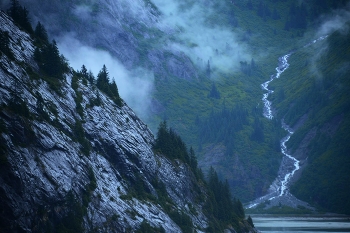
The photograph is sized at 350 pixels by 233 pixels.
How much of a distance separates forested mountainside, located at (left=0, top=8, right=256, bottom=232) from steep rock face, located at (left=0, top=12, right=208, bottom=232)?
0.50 feet

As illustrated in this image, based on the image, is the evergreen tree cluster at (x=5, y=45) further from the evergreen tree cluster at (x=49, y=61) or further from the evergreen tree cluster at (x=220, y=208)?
the evergreen tree cluster at (x=220, y=208)

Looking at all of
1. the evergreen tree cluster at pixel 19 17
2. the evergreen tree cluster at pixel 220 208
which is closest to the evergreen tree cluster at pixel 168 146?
the evergreen tree cluster at pixel 220 208

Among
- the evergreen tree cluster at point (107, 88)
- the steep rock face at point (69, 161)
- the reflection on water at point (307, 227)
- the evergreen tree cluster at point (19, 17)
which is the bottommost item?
the steep rock face at point (69, 161)

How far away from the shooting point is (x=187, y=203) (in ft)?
308

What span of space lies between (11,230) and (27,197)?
185 inches

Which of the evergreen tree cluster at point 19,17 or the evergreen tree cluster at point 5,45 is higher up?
the evergreen tree cluster at point 19,17

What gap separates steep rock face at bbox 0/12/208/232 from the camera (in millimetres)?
49584

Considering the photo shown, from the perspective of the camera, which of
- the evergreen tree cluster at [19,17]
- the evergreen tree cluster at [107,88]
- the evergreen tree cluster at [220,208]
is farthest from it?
the evergreen tree cluster at [220,208]

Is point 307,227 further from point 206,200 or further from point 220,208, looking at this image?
point 206,200

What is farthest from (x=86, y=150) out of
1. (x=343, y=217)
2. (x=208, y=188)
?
(x=343, y=217)

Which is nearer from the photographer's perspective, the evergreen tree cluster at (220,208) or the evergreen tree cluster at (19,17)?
the evergreen tree cluster at (19,17)

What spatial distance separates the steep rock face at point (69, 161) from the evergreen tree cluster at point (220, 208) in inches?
345

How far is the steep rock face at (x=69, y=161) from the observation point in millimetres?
49584

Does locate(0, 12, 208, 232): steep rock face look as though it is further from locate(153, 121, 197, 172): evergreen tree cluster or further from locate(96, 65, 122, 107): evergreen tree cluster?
locate(153, 121, 197, 172): evergreen tree cluster
